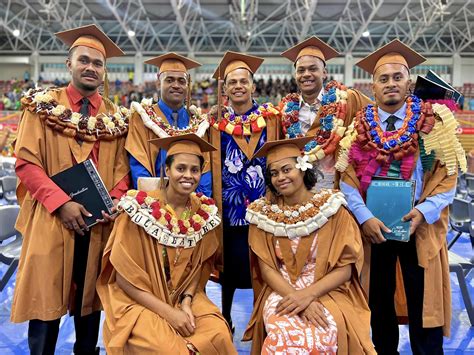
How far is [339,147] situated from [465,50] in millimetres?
25024

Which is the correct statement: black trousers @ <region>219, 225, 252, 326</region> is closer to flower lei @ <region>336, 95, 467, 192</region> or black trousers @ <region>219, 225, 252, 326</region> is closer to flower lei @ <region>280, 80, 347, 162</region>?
flower lei @ <region>280, 80, 347, 162</region>

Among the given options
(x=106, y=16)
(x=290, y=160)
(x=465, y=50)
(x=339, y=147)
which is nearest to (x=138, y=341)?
(x=290, y=160)

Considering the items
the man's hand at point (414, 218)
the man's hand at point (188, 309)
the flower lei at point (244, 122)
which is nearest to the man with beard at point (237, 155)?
the flower lei at point (244, 122)

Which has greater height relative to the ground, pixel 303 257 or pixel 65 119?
pixel 65 119

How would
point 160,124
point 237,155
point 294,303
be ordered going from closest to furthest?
point 294,303 → point 160,124 → point 237,155

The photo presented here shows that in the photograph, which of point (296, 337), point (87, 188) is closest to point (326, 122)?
point (296, 337)

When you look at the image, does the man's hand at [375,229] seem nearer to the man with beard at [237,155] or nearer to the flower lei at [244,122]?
the man with beard at [237,155]

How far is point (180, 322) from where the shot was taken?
7.12 feet

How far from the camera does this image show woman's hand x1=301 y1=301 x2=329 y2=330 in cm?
217

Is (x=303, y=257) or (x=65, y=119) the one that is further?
(x=65, y=119)

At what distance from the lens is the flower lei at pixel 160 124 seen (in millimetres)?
2768

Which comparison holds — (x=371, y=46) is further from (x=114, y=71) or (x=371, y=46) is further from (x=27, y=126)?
(x=27, y=126)

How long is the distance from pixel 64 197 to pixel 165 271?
68 centimetres

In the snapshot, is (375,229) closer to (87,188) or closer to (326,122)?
(326,122)
